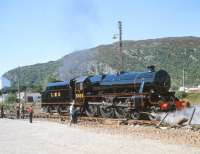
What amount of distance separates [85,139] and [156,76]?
10.3 metres

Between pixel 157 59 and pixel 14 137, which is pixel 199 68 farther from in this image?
pixel 14 137

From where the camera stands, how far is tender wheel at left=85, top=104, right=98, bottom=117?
A: 33625mm

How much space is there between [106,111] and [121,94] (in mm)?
2289

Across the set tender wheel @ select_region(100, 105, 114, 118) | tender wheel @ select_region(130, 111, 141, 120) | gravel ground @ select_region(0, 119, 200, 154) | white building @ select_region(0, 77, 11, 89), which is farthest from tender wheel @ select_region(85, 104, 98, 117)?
white building @ select_region(0, 77, 11, 89)

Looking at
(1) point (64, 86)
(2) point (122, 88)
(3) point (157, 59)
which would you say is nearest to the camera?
(2) point (122, 88)

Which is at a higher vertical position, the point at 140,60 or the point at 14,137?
the point at 140,60

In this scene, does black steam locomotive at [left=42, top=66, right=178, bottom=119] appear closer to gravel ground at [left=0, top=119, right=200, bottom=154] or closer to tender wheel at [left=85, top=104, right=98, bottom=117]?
tender wheel at [left=85, top=104, right=98, bottom=117]

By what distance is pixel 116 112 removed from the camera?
31.2 meters

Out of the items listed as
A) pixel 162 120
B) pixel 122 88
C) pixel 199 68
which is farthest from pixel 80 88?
pixel 199 68

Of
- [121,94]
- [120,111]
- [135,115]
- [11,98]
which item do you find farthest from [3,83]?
[135,115]

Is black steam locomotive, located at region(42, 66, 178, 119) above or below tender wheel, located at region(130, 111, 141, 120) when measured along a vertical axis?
above

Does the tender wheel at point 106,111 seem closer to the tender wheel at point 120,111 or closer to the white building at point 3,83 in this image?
the tender wheel at point 120,111

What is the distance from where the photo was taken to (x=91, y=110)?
112ft

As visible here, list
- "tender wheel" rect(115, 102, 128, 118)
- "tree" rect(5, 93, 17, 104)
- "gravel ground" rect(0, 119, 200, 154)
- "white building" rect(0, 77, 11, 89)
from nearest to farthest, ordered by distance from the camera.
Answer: "gravel ground" rect(0, 119, 200, 154) → "tender wheel" rect(115, 102, 128, 118) → "tree" rect(5, 93, 17, 104) → "white building" rect(0, 77, 11, 89)
